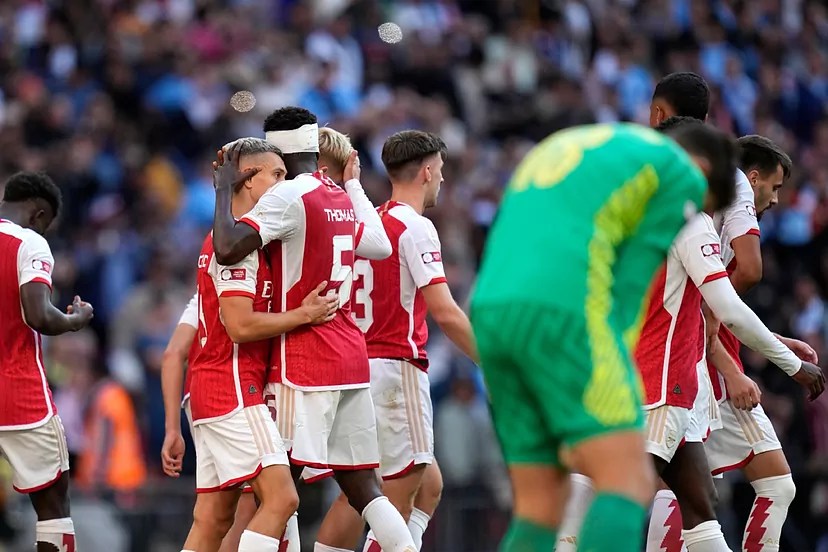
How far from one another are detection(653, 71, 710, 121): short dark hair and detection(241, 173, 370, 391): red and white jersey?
6.77 ft

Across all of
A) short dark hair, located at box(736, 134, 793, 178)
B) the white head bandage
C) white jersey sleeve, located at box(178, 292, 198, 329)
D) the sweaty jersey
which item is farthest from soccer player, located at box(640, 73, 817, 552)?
the sweaty jersey

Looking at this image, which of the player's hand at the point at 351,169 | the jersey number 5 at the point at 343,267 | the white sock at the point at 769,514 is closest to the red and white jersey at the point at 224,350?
the jersey number 5 at the point at 343,267

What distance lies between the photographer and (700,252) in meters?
7.79

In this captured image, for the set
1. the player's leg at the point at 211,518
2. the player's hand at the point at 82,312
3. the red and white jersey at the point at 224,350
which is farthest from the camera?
the player's hand at the point at 82,312

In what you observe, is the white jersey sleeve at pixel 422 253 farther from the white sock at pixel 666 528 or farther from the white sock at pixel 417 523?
the white sock at pixel 666 528

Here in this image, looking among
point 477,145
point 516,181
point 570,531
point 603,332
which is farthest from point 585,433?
point 477,145

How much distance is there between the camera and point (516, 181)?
6.01m

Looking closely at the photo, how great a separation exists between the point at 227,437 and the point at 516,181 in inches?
97.5

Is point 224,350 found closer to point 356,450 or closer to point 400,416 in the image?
point 356,450

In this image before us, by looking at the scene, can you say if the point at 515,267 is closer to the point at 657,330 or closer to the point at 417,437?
the point at 657,330

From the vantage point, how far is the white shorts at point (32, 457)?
8.68 meters

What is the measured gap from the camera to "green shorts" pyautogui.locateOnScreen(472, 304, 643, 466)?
5.59m

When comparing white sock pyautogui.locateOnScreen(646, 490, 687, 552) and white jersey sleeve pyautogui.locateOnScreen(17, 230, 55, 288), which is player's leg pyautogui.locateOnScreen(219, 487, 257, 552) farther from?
white sock pyautogui.locateOnScreen(646, 490, 687, 552)

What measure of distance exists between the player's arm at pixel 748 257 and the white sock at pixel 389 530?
98.4 inches
